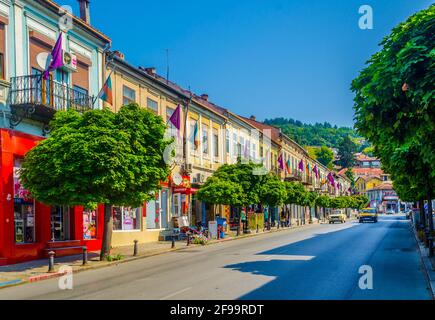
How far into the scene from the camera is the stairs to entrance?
20.9m

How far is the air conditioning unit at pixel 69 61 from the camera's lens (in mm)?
21972

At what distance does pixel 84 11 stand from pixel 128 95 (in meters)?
4.70

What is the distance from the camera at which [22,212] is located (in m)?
19.9

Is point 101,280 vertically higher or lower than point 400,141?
lower

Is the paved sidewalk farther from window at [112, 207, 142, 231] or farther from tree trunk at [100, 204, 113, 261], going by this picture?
window at [112, 207, 142, 231]

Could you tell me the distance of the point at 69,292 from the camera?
12516mm

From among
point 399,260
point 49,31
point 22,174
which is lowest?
point 399,260

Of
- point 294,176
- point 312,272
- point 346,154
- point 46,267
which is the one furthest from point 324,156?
point 312,272

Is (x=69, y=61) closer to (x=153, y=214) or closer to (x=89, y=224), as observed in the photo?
(x=89, y=224)

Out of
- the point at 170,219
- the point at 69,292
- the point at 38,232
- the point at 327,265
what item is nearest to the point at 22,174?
the point at 38,232

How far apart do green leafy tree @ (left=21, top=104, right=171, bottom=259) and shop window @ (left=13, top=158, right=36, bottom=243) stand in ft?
4.58
